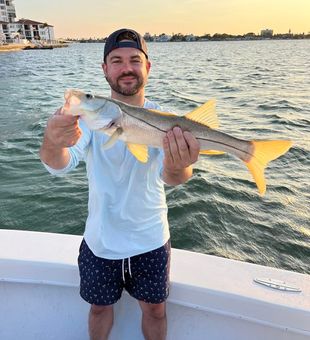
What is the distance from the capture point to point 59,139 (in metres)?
1.96

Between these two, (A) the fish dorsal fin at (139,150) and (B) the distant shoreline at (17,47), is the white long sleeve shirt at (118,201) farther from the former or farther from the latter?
(B) the distant shoreline at (17,47)

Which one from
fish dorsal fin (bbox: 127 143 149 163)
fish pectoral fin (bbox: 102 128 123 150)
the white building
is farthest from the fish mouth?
the white building

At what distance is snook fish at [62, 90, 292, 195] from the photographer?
189 cm

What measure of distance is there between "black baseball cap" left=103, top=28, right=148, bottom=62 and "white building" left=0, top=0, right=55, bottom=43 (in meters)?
100

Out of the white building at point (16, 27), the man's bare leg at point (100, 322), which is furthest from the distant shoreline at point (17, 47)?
the man's bare leg at point (100, 322)

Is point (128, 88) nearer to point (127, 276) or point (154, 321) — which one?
point (127, 276)

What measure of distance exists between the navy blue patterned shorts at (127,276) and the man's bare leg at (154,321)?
8 centimetres

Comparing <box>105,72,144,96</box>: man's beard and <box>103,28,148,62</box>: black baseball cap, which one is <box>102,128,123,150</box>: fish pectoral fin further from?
<box>103,28,148,62</box>: black baseball cap

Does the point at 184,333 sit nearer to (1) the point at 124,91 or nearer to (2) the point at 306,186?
(1) the point at 124,91

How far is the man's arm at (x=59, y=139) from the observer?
188 cm

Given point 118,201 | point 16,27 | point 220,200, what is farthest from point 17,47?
point 118,201

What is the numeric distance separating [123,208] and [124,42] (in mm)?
Result: 992

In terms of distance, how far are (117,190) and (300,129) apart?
28.3 feet

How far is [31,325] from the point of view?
8.80 ft
